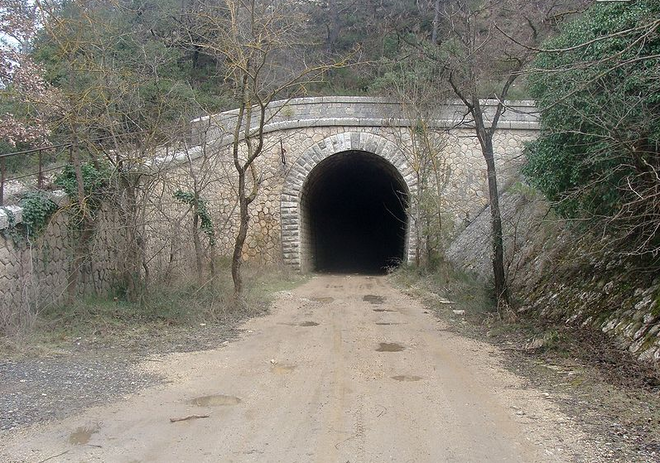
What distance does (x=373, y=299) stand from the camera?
14961mm

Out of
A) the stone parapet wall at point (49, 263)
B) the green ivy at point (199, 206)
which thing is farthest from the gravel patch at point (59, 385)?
the green ivy at point (199, 206)

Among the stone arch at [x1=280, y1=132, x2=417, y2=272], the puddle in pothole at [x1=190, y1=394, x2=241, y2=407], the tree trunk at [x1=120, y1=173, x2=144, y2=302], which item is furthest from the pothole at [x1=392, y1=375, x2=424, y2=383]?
the stone arch at [x1=280, y1=132, x2=417, y2=272]

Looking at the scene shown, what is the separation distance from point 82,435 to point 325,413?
2116 millimetres

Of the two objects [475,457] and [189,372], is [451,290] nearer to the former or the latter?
[189,372]

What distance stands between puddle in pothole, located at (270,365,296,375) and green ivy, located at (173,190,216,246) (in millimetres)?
5370

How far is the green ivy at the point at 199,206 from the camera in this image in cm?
1212

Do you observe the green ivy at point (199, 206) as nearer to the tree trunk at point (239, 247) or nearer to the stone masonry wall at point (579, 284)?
the tree trunk at point (239, 247)

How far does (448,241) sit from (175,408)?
1265cm

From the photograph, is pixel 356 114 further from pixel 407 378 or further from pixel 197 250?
pixel 407 378

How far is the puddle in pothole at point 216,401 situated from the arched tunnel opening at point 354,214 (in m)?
15.3

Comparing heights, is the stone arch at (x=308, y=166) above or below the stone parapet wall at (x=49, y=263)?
above

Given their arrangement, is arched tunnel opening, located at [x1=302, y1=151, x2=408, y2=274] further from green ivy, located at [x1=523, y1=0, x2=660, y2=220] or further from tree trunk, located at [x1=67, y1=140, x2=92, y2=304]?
green ivy, located at [x1=523, y1=0, x2=660, y2=220]

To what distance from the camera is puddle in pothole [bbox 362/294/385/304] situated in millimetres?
14547

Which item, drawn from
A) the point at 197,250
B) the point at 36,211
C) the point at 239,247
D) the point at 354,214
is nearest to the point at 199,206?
the point at 197,250
